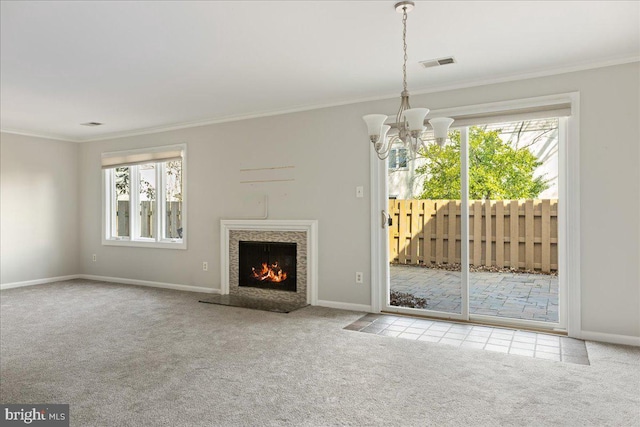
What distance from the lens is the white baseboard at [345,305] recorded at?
468 cm

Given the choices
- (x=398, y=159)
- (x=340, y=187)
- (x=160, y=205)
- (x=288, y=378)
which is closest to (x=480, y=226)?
(x=398, y=159)

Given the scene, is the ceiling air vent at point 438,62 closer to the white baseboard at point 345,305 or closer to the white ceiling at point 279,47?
the white ceiling at point 279,47

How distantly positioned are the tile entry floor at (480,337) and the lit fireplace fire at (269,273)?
4.44 ft

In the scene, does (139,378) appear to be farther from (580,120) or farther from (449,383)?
(580,120)

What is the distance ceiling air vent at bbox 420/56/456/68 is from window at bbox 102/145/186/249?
3674mm

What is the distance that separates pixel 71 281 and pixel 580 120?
281 inches

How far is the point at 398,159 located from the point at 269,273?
2.13 meters

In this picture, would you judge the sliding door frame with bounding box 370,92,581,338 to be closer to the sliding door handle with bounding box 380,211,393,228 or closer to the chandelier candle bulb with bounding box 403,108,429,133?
the sliding door handle with bounding box 380,211,393,228

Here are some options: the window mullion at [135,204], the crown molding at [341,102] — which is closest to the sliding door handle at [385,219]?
the crown molding at [341,102]

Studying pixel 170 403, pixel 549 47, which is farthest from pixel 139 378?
pixel 549 47

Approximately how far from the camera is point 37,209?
21.8 ft

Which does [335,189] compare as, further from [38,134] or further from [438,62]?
[38,134]

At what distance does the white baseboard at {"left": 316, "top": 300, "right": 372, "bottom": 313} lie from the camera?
4676mm

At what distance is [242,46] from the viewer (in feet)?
10.6
